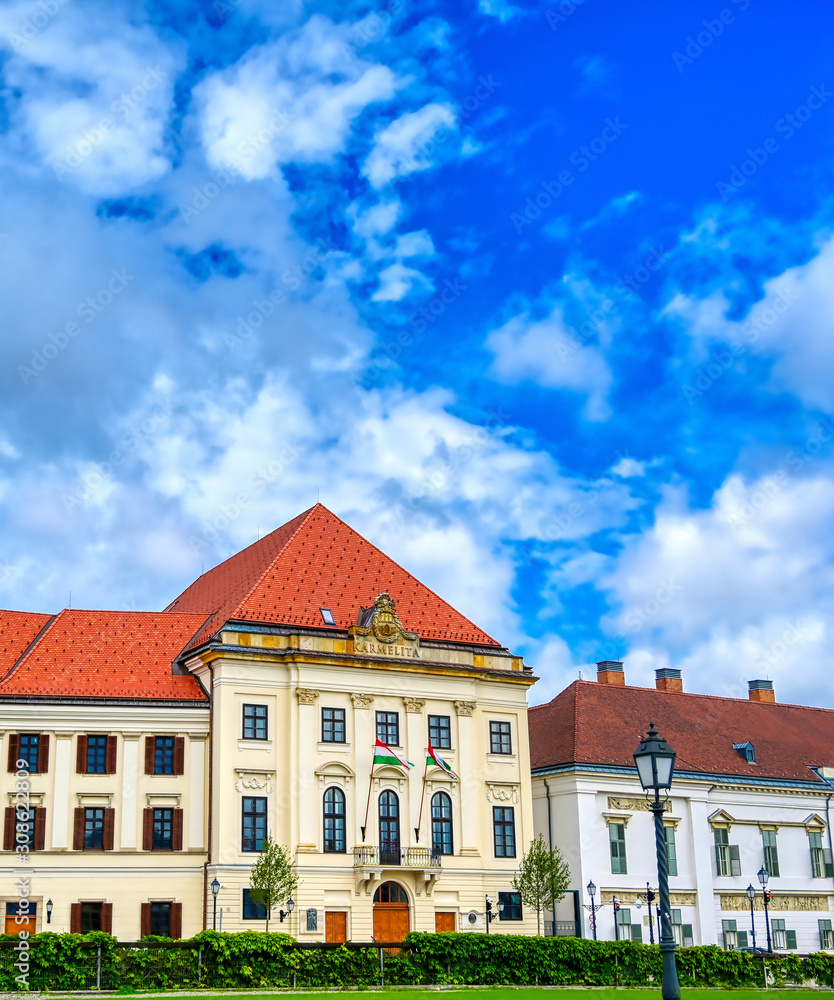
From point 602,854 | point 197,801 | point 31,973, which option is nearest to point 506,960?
point 31,973

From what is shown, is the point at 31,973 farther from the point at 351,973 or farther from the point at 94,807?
the point at 94,807

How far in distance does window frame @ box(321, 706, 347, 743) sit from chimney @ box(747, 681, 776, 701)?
29749 millimetres

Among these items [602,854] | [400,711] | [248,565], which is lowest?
[602,854]

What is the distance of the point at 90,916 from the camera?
43750mm

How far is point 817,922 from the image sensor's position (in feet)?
192

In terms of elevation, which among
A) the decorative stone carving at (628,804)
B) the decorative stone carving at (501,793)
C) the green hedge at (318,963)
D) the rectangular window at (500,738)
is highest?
the rectangular window at (500,738)

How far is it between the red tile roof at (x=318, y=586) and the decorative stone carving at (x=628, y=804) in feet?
29.9

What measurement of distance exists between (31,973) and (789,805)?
42.6 meters

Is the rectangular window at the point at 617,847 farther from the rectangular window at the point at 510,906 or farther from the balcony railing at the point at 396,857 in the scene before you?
the balcony railing at the point at 396,857

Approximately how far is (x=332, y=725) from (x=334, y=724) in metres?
0.09

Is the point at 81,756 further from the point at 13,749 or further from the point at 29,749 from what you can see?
the point at 13,749

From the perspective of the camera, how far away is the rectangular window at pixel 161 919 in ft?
146

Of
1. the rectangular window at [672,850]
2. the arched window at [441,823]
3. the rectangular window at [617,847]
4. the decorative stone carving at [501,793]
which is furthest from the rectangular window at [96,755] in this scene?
the rectangular window at [672,850]

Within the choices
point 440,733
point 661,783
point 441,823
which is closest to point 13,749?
point 440,733
